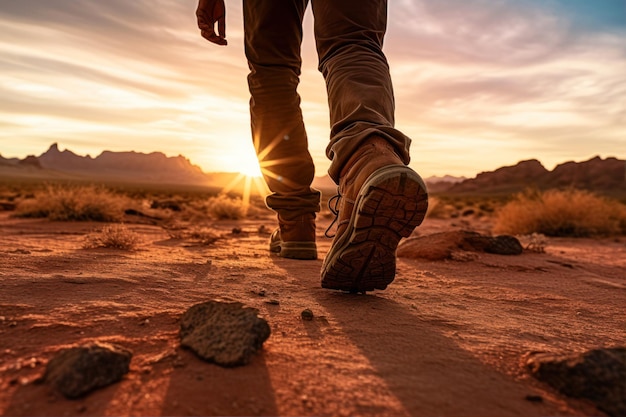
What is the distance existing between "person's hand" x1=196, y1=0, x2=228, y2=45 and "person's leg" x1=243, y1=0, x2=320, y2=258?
338 mm

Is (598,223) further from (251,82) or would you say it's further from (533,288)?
(251,82)

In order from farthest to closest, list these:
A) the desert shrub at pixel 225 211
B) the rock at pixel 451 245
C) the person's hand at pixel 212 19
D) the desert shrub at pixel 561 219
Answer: the desert shrub at pixel 225 211, the desert shrub at pixel 561 219, the rock at pixel 451 245, the person's hand at pixel 212 19

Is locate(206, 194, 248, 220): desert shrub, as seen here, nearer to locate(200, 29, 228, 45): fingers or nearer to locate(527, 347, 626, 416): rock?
locate(200, 29, 228, 45): fingers

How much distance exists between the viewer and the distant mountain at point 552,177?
8112cm

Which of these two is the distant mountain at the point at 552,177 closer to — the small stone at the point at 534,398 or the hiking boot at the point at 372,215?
the hiking boot at the point at 372,215

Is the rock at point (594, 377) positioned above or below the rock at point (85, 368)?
above

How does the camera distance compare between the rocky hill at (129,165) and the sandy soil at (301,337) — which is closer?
the sandy soil at (301,337)

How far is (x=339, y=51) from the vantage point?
1728 mm

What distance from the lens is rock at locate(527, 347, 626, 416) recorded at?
0.87m

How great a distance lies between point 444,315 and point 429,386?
2.07 feet

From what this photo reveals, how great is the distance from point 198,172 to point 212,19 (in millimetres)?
168043

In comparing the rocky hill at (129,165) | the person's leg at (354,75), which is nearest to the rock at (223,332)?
the person's leg at (354,75)

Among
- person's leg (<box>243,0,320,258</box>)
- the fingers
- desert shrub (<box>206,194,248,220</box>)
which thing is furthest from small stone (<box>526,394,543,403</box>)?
desert shrub (<box>206,194,248,220</box>)

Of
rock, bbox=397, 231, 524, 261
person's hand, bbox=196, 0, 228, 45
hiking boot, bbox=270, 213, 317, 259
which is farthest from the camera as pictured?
rock, bbox=397, 231, 524, 261
